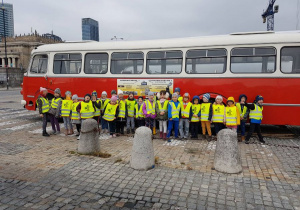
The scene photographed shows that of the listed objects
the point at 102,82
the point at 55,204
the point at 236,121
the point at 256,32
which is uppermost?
the point at 256,32

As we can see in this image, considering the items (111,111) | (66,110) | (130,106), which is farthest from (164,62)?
(66,110)

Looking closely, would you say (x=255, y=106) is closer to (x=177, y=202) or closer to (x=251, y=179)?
(x=251, y=179)

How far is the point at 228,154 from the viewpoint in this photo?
5.46 meters

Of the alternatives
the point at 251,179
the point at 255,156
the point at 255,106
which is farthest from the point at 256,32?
the point at 251,179

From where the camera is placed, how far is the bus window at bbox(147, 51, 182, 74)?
9430 mm

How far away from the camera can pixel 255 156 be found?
6656 millimetres

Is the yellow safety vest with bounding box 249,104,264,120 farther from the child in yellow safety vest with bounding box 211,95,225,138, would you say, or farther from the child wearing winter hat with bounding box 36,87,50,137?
the child wearing winter hat with bounding box 36,87,50,137

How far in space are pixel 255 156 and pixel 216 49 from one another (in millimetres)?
4144

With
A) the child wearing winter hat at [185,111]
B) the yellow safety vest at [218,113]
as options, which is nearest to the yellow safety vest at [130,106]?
the child wearing winter hat at [185,111]

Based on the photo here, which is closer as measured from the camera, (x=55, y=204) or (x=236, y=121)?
(x=55, y=204)

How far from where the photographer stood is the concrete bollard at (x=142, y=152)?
5.61 metres

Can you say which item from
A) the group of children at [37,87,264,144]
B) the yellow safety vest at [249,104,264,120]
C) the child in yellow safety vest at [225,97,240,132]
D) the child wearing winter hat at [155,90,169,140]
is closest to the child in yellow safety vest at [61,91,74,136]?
the group of children at [37,87,264,144]

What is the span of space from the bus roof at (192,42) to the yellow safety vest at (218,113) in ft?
7.85

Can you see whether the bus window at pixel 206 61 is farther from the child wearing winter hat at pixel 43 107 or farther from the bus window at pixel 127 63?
the child wearing winter hat at pixel 43 107
